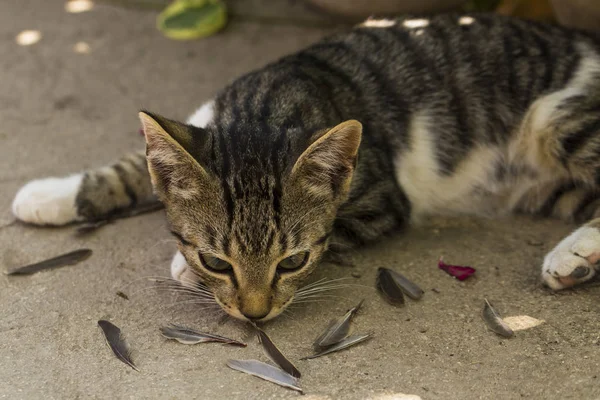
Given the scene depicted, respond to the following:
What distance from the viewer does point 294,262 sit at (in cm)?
287

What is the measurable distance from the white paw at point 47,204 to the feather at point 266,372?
1.36 m

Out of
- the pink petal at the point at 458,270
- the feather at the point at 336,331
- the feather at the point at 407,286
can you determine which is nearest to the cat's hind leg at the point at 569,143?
the pink petal at the point at 458,270

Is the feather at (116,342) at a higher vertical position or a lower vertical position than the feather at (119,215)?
higher

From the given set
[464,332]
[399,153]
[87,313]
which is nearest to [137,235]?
[87,313]

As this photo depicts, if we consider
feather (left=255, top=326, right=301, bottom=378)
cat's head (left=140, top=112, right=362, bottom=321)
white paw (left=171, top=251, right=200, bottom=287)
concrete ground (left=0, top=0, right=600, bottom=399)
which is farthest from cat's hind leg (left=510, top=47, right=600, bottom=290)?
white paw (left=171, top=251, right=200, bottom=287)

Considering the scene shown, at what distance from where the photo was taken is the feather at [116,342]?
108 inches

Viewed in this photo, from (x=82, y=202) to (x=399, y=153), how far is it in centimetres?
158

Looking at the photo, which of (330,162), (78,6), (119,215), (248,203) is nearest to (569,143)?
(330,162)

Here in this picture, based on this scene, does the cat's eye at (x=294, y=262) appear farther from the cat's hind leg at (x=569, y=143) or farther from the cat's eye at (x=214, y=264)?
the cat's hind leg at (x=569, y=143)

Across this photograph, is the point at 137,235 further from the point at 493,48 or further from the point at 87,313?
the point at 493,48

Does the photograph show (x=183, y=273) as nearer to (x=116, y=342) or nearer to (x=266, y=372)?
(x=116, y=342)

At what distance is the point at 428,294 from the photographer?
10.3 ft

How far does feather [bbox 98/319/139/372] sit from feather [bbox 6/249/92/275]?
51 centimetres

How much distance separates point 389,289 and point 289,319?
472 millimetres
